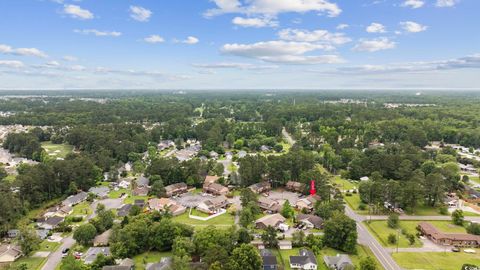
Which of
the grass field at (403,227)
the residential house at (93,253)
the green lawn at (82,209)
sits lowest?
the green lawn at (82,209)

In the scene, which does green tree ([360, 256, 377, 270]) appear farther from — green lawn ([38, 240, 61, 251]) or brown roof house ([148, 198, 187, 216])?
green lawn ([38, 240, 61, 251])

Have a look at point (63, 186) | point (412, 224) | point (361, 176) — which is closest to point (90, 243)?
point (63, 186)

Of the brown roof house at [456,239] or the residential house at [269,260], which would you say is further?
→ the brown roof house at [456,239]

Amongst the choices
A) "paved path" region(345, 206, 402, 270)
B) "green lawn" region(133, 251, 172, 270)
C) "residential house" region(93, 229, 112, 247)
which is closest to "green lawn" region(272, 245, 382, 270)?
"paved path" region(345, 206, 402, 270)

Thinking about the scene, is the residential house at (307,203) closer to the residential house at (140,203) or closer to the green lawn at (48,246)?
the residential house at (140,203)

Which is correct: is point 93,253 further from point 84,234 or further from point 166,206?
point 166,206

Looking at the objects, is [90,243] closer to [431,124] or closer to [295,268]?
[295,268]

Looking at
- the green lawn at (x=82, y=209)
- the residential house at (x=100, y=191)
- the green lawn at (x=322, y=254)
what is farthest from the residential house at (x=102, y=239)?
the green lawn at (x=322, y=254)
